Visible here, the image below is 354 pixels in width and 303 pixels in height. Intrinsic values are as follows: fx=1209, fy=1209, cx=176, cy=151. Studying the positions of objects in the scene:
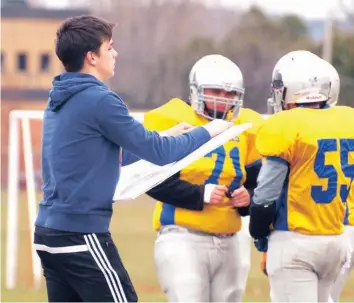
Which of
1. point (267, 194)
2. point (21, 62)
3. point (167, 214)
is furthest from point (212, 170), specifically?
point (21, 62)

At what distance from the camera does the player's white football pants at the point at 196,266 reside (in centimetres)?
608

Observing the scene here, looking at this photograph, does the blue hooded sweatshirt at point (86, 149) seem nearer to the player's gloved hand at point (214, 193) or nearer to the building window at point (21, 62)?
the player's gloved hand at point (214, 193)

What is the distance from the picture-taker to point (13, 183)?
500 inches

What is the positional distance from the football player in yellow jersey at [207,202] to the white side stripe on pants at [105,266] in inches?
45.0

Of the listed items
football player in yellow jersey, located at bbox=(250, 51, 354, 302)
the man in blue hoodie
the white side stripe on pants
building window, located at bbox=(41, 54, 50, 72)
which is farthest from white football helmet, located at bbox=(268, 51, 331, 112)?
building window, located at bbox=(41, 54, 50, 72)

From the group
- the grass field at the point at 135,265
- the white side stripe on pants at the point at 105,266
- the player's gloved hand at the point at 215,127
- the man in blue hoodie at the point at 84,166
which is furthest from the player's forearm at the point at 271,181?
the grass field at the point at 135,265

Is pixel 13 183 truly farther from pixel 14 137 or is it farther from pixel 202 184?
pixel 202 184

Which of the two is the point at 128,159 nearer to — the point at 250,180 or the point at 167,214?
the point at 167,214

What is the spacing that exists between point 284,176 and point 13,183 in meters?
7.47

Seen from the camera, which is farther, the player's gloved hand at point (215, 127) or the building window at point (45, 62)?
the building window at point (45, 62)

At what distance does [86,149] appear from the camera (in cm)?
494

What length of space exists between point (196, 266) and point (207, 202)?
337 mm

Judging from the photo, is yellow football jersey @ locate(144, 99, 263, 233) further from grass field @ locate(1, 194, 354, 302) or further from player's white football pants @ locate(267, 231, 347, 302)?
grass field @ locate(1, 194, 354, 302)

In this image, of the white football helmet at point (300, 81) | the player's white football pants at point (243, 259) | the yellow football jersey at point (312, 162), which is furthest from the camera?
the player's white football pants at point (243, 259)
